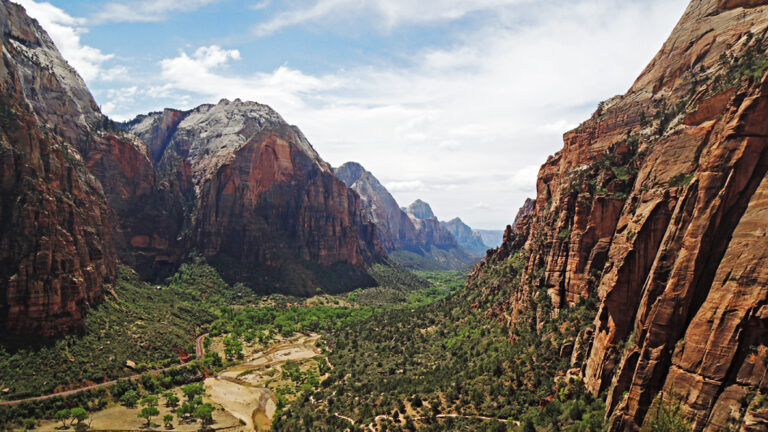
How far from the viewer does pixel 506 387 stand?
147 ft

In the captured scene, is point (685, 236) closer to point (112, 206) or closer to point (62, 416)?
point (62, 416)

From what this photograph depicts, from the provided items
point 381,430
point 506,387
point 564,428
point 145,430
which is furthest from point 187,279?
point 564,428

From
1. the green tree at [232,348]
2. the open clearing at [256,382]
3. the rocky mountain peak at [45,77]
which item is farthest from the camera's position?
the rocky mountain peak at [45,77]

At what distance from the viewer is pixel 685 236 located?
94.3ft

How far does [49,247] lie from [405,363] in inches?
2618

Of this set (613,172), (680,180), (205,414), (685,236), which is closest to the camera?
(685,236)

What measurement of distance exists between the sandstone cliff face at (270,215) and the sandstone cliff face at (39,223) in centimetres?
5041

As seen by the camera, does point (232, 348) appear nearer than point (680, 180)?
No

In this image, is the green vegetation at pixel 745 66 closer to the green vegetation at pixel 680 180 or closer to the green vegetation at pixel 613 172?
the green vegetation at pixel 680 180

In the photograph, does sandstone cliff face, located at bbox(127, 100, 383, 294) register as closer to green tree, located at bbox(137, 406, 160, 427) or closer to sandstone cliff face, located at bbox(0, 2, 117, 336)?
sandstone cliff face, located at bbox(0, 2, 117, 336)

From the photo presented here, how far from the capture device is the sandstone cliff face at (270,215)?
156 meters

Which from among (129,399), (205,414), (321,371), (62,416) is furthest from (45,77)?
(321,371)

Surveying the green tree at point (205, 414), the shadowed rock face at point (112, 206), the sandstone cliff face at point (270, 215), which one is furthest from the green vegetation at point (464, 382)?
the sandstone cliff face at point (270, 215)

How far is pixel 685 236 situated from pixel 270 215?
159 metres
